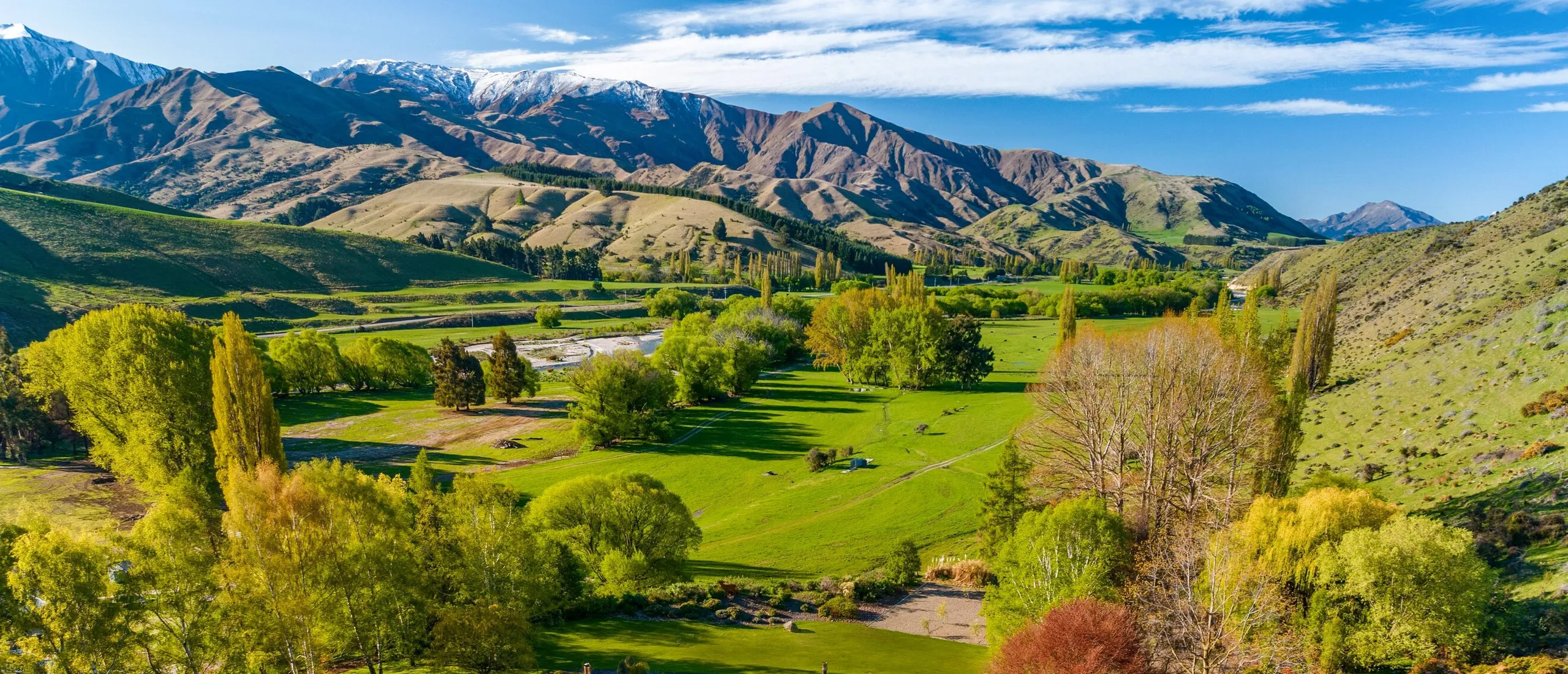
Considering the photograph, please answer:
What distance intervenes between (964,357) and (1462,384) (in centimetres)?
5554

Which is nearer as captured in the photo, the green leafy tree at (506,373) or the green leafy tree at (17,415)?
the green leafy tree at (17,415)

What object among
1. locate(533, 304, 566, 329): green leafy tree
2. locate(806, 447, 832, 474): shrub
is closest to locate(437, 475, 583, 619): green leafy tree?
locate(806, 447, 832, 474): shrub

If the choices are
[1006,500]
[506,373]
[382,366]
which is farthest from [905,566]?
[382,366]

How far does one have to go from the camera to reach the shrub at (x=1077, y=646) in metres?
22.7

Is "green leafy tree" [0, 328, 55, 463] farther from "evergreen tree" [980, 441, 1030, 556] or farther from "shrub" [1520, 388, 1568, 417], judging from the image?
"shrub" [1520, 388, 1568, 417]

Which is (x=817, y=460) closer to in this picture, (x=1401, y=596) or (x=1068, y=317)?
(x=1401, y=596)

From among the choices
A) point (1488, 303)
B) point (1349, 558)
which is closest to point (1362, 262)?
point (1488, 303)

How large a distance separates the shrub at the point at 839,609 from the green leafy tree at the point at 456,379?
2554 inches

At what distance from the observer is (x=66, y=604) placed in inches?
845

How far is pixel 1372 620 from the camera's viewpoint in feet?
94.4

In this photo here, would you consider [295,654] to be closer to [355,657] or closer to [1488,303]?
[355,657]

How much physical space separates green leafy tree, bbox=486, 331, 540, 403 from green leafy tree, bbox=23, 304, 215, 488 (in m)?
38.9

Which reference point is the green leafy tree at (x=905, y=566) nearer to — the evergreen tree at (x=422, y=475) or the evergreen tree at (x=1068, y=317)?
the evergreen tree at (x=422, y=475)

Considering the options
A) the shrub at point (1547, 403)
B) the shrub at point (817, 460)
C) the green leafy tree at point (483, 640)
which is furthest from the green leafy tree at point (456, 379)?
the shrub at point (1547, 403)
